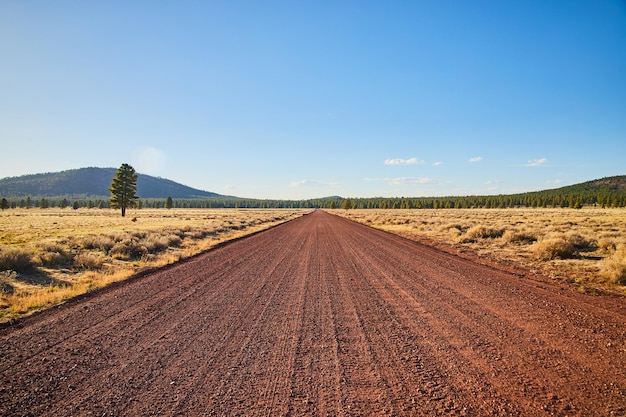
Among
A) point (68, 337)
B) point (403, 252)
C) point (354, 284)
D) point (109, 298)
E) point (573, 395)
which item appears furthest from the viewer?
point (403, 252)

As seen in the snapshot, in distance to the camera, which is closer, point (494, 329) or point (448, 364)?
point (448, 364)

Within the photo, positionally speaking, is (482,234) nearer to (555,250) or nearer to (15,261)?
(555,250)

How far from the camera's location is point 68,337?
6156mm

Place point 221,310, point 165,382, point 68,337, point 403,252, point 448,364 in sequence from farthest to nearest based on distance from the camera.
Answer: point 403,252 → point 221,310 → point 68,337 → point 448,364 → point 165,382

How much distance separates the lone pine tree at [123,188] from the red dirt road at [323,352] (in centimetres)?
5824

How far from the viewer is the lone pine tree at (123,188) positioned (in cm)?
5938

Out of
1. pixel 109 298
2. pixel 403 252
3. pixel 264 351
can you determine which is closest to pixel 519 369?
pixel 264 351

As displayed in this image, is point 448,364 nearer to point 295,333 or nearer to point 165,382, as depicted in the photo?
point 295,333

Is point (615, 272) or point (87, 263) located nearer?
point (615, 272)

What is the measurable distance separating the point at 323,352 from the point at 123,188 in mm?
65290

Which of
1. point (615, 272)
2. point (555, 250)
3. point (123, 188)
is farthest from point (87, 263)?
point (123, 188)

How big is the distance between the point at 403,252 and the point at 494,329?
1083 cm

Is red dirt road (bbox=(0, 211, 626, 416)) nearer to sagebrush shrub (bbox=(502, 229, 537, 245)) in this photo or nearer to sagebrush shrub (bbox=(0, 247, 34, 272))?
sagebrush shrub (bbox=(0, 247, 34, 272))

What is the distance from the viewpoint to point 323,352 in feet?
17.5
